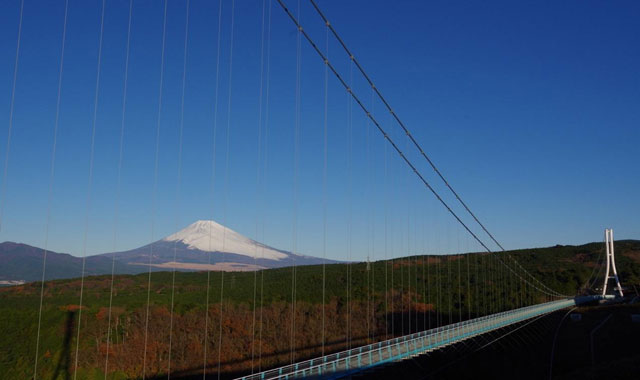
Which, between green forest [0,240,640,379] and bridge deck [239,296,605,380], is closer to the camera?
bridge deck [239,296,605,380]

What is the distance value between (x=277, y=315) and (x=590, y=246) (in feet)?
396

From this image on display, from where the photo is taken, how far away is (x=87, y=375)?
1683 inches

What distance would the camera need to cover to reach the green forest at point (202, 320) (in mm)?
44000

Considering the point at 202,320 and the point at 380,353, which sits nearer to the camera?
the point at 380,353

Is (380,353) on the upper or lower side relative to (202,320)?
upper

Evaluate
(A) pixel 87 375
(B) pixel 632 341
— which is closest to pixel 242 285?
(A) pixel 87 375

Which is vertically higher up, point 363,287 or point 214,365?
point 363,287

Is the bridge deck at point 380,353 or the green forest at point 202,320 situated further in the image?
the green forest at point 202,320

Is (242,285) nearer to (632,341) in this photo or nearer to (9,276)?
(9,276)

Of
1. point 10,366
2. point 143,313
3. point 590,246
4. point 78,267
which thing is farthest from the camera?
point 590,246

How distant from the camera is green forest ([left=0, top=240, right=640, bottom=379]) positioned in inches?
1732

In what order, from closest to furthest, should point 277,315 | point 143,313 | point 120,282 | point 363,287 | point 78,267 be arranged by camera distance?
point 143,313
point 277,315
point 120,282
point 363,287
point 78,267

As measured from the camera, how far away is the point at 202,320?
5203cm

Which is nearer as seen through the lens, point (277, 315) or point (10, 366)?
point (10, 366)
